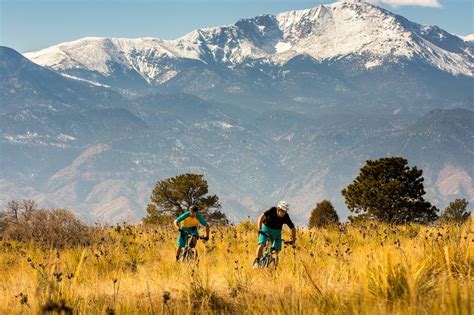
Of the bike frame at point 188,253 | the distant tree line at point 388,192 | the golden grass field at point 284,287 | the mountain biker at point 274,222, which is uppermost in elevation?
the distant tree line at point 388,192

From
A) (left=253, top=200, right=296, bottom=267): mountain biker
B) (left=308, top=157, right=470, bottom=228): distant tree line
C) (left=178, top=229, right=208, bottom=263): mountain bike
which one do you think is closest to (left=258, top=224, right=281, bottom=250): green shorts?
(left=253, top=200, right=296, bottom=267): mountain biker

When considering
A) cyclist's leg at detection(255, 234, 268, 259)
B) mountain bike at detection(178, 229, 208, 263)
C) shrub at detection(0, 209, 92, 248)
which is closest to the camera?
cyclist's leg at detection(255, 234, 268, 259)

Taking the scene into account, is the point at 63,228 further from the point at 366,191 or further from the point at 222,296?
the point at 366,191

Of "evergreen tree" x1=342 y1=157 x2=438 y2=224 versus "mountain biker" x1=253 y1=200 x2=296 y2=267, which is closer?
"mountain biker" x1=253 y1=200 x2=296 y2=267

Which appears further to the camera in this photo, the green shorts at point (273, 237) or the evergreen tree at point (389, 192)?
the evergreen tree at point (389, 192)

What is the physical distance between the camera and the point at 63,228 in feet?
62.1

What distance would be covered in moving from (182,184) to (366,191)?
1910cm

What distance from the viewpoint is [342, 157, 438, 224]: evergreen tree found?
40250mm

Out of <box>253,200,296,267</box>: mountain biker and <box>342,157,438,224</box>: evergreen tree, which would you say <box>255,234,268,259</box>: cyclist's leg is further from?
<box>342,157,438,224</box>: evergreen tree

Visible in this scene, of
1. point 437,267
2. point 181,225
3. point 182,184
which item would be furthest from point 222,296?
point 182,184

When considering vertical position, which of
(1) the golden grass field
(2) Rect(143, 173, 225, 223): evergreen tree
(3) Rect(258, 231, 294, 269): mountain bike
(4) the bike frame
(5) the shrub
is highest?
(2) Rect(143, 173, 225, 223): evergreen tree

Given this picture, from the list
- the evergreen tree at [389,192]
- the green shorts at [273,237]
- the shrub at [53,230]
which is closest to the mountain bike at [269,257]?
the green shorts at [273,237]

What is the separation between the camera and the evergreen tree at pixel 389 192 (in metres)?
40.2

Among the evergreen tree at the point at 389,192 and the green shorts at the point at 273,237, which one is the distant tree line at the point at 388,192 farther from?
the green shorts at the point at 273,237
